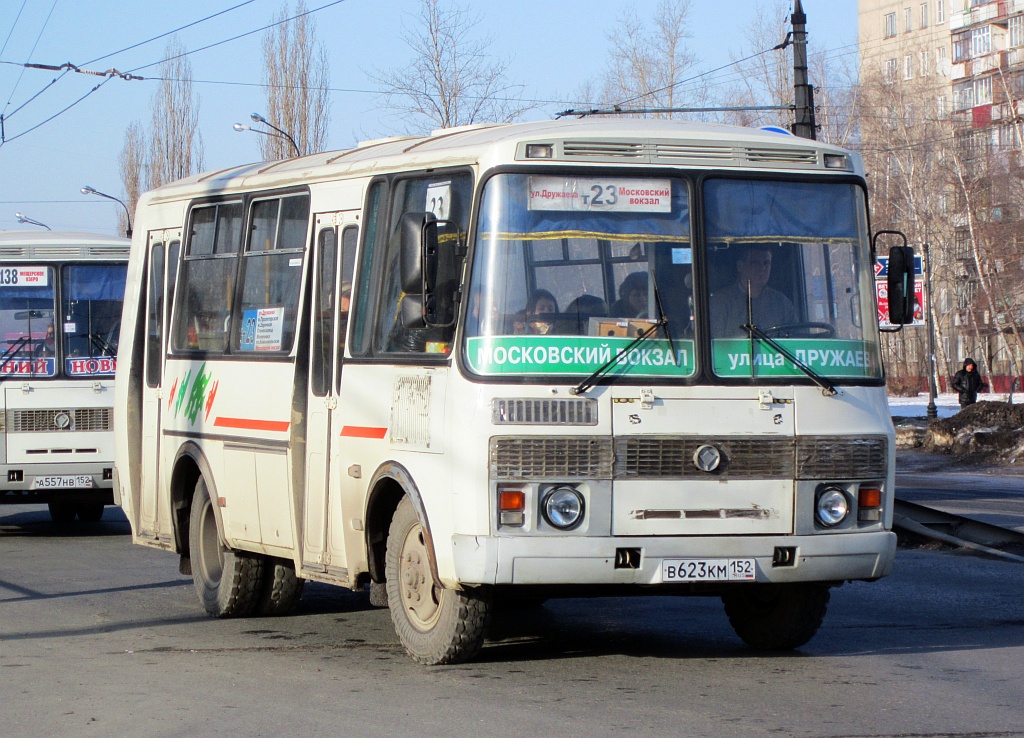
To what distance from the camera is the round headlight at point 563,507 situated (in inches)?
291

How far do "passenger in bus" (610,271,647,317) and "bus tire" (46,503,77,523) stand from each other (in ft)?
39.2

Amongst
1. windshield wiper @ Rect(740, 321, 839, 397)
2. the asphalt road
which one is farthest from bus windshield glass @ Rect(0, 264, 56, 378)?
windshield wiper @ Rect(740, 321, 839, 397)

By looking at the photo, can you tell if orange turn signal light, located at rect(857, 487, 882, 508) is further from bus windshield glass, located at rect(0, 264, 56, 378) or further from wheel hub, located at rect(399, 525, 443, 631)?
bus windshield glass, located at rect(0, 264, 56, 378)

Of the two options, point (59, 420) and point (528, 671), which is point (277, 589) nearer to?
point (528, 671)

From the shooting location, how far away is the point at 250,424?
9.78 m

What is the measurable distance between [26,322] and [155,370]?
5.31 meters

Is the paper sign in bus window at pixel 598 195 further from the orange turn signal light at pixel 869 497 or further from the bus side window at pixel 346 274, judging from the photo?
the orange turn signal light at pixel 869 497

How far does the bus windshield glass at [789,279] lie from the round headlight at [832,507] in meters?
0.59

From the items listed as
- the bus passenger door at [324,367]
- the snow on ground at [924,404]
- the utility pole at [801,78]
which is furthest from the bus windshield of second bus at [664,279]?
the snow on ground at [924,404]

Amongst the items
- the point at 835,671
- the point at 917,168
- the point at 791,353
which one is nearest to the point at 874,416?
the point at 791,353

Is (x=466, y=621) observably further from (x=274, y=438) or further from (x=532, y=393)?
(x=274, y=438)

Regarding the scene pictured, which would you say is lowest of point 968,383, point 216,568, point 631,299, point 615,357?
point 216,568

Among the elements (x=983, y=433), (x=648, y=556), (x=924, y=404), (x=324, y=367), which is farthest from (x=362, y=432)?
(x=924, y=404)

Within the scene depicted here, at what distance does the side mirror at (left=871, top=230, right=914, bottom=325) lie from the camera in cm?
822
